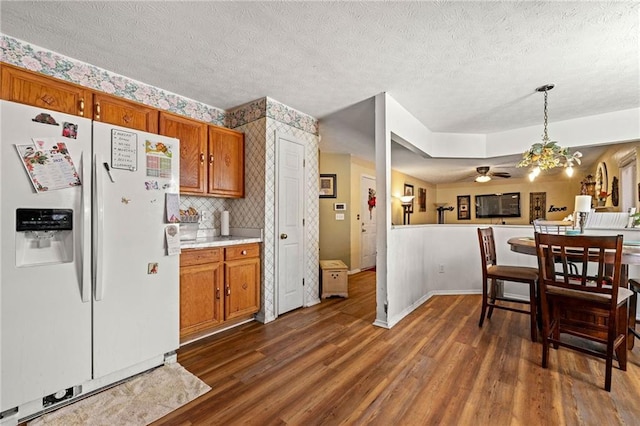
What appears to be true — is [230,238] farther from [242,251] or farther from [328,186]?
[328,186]

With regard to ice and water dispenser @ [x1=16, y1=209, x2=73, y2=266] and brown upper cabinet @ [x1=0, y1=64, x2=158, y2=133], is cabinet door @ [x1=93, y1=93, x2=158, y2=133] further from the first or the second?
ice and water dispenser @ [x1=16, y1=209, x2=73, y2=266]

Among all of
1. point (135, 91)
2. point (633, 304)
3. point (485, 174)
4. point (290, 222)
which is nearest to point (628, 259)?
point (633, 304)

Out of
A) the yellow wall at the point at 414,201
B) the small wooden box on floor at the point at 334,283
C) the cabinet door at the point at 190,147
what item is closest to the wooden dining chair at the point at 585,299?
the small wooden box on floor at the point at 334,283

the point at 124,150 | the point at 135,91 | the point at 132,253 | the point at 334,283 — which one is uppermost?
the point at 135,91

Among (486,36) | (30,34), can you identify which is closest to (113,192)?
(30,34)

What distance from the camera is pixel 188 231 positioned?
2.97 meters

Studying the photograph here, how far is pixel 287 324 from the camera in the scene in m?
2.93

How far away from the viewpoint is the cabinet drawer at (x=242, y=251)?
2.75 meters

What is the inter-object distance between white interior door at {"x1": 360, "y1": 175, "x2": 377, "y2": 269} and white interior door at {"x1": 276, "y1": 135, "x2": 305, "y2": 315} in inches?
105

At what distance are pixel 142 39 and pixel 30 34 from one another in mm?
748

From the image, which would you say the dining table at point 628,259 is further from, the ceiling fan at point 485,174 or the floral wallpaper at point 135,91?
the ceiling fan at point 485,174

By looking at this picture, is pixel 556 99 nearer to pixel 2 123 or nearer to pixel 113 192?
pixel 113 192

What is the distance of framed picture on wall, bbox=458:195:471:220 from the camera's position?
758cm

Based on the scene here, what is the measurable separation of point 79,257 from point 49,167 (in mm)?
551
